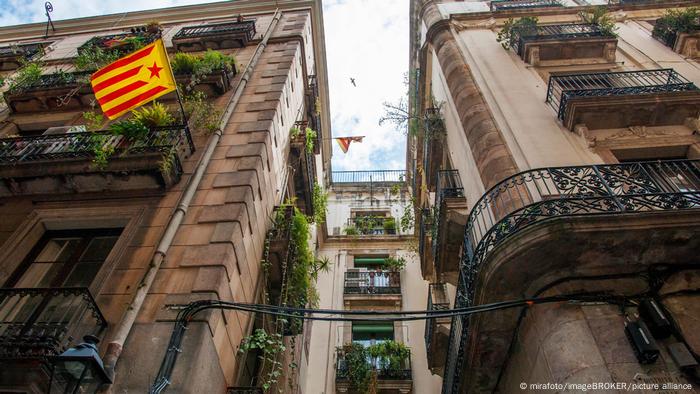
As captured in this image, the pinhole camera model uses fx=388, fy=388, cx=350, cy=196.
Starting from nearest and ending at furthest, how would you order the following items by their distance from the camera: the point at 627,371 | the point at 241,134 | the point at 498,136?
the point at 627,371 → the point at 498,136 → the point at 241,134

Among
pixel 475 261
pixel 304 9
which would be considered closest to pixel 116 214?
pixel 475 261

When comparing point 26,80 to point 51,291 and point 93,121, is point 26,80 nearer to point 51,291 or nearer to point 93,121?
point 93,121

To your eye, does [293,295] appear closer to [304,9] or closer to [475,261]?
[475,261]

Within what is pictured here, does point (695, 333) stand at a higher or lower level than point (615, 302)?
lower

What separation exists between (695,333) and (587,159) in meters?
4.00

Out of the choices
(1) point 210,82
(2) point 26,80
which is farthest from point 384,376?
(2) point 26,80

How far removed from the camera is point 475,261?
22.2 feet

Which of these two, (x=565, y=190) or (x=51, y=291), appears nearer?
(x=51, y=291)

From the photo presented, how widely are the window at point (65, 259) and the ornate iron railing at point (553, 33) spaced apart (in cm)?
1247

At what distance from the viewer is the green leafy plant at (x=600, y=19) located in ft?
40.2

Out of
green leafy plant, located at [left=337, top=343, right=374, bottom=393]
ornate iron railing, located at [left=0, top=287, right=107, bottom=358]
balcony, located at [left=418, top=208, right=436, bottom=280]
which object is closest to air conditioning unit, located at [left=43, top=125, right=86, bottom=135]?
ornate iron railing, located at [left=0, top=287, right=107, bottom=358]

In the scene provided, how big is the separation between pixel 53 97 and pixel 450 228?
12.5m

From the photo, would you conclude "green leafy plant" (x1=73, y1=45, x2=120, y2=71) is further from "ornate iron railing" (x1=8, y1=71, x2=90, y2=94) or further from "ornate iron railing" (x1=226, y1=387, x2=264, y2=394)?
"ornate iron railing" (x1=226, y1=387, x2=264, y2=394)

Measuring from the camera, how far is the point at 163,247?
6812 millimetres
